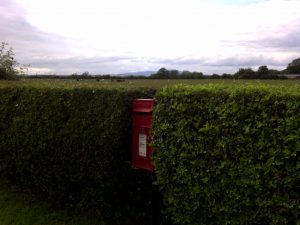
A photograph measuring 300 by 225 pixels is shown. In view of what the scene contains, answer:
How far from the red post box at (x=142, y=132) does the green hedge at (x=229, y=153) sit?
0.36 metres

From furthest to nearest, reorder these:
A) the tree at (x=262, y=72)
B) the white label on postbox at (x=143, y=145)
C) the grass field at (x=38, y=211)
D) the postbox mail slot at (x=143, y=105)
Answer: the tree at (x=262, y=72) < the grass field at (x=38, y=211) < the white label on postbox at (x=143, y=145) < the postbox mail slot at (x=143, y=105)

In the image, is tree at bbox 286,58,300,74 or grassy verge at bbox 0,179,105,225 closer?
grassy verge at bbox 0,179,105,225

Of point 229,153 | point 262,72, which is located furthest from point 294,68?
point 229,153

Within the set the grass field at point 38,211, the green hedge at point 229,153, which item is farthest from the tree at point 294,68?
the green hedge at point 229,153

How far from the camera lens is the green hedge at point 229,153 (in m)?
3.90

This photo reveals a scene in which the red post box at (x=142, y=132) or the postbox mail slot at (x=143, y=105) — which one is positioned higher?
the postbox mail slot at (x=143, y=105)

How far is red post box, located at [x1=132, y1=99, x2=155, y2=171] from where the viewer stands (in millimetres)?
5363

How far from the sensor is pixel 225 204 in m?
4.42

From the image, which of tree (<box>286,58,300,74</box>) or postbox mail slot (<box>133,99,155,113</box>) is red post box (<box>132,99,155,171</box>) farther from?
tree (<box>286,58,300,74</box>)

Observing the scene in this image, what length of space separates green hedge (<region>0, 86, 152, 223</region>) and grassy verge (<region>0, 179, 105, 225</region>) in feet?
0.59

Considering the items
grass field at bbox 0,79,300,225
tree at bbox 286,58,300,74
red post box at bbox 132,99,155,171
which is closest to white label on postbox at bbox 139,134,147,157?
red post box at bbox 132,99,155,171

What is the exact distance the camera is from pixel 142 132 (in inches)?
215

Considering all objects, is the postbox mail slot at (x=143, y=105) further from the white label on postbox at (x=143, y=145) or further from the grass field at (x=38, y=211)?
the grass field at (x=38, y=211)

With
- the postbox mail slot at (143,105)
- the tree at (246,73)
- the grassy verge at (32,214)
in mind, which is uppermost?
the postbox mail slot at (143,105)
